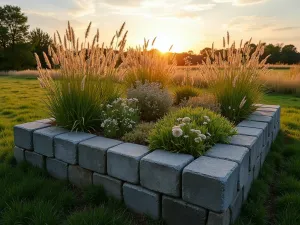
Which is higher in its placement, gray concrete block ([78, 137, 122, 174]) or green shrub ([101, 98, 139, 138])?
green shrub ([101, 98, 139, 138])

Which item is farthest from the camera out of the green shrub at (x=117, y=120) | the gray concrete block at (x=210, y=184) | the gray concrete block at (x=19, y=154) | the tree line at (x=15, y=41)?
the tree line at (x=15, y=41)

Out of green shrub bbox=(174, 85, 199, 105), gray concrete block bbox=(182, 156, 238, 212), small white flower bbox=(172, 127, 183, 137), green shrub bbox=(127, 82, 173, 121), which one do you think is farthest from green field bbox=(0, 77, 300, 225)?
green shrub bbox=(174, 85, 199, 105)

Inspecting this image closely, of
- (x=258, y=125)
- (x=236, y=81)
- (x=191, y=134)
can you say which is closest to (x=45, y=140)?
(x=191, y=134)

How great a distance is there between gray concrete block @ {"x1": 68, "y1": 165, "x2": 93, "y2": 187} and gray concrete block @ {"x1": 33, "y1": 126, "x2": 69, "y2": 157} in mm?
303

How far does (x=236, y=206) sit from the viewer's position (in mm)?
1986

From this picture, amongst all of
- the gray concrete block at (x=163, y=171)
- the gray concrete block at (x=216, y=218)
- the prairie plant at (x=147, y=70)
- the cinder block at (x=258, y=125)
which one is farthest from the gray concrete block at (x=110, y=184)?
the prairie plant at (x=147, y=70)

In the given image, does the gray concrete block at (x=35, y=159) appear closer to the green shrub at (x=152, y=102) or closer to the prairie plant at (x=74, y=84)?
the prairie plant at (x=74, y=84)

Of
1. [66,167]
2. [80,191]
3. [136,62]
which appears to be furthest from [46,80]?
[136,62]

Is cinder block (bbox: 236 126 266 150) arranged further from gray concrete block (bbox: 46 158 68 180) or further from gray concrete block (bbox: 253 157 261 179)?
Answer: gray concrete block (bbox: 46 158 68 180)

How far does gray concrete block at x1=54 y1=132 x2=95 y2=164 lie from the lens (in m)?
2.42

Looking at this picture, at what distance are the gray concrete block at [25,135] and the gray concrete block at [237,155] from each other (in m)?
1.88

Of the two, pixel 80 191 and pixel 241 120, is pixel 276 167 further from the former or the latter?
pixel 80 191

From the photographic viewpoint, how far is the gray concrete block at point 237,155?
6.37 feet

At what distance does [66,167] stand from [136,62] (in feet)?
8.48
